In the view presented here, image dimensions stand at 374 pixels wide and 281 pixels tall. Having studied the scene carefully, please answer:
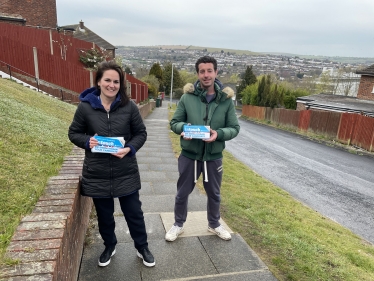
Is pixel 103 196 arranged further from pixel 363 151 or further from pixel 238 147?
pixel 363 151

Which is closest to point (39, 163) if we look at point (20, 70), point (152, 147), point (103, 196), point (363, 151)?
point (103, 196)

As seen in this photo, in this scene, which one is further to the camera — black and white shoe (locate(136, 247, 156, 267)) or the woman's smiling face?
black and white shoe (locate(136, 247, 156, 267))

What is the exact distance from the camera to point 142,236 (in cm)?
262

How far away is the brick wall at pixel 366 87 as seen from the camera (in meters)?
23.7

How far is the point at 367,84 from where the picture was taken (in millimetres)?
24031

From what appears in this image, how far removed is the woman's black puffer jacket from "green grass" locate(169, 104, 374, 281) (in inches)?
68.9

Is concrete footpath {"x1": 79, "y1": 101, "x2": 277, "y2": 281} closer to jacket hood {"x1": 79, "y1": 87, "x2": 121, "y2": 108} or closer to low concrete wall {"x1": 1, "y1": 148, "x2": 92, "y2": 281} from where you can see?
low concrete wall {"x1": 1, "y1": 148, "x2": 92, "y2": 281}

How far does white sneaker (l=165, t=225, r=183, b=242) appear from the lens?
10.1ft

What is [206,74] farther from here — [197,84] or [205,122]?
[205,122]

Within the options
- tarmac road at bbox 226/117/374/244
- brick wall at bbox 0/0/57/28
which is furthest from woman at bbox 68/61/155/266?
brick wall at bbox 0/0/57/28

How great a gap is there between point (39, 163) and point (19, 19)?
989 inches

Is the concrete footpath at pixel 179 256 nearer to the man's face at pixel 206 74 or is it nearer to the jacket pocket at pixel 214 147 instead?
the jacket pocket at pixel 214 147

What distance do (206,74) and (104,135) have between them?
123 cm

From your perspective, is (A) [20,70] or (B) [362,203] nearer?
(B) [362,203]
